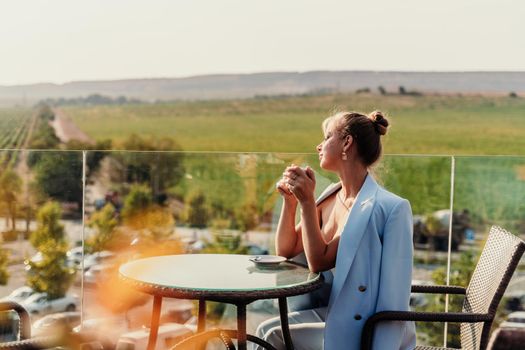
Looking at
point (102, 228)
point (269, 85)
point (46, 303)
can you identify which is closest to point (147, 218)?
point (102, 228)

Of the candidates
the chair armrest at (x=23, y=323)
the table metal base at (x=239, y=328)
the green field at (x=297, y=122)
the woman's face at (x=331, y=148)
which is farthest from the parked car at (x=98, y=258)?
the green field at (x=297, y=122)

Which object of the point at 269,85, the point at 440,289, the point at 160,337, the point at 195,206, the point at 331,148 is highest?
the point at 269,85

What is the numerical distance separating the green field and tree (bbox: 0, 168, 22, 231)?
37.3m

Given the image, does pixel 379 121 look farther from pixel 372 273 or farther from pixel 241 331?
pixel 241 331

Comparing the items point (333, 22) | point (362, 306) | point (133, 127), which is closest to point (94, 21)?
point (133, 127)

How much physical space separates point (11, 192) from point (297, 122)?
4148 centimetres

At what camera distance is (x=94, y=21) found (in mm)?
54812

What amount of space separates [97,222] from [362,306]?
4.04 m

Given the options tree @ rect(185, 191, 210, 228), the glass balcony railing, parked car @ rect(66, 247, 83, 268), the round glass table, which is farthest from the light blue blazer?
tree @ rect(185, 191, 210, 228)

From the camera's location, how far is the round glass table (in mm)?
2180

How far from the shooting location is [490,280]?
238 cm

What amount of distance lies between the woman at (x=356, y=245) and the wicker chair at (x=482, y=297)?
77 millimetres

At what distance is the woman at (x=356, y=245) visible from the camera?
225cm

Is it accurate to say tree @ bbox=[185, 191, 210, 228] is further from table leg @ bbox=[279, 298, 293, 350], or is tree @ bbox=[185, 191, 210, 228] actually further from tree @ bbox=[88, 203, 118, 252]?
table leg @ bbox=[279, 298, 293, 350]
